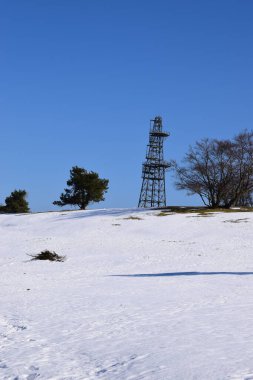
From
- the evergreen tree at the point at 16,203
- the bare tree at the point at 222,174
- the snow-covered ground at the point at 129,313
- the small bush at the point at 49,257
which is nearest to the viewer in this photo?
the snow-covered ground at the point at 129,313

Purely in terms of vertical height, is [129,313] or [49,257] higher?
[49,257]

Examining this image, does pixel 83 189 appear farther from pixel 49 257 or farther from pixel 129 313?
pixel 129 313

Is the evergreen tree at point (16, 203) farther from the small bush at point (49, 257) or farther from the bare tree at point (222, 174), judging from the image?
the small bush at point (49, 257)

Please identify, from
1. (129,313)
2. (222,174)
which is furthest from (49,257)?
(222,174)

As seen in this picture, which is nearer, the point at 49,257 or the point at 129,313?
the point at 129,313

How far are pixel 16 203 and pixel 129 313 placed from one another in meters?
77.6

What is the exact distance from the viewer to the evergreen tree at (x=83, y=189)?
238 ft

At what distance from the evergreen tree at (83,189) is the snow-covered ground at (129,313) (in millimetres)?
45247

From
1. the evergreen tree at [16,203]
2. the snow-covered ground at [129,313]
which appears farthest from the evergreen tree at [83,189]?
the snow-covered ground at [129,313]

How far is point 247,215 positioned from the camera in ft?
152

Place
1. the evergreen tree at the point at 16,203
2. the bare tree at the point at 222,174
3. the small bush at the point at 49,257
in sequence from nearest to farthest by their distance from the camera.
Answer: the small bush at the point at 49,257
the bare tree at the point at 222,174
the evergreen tree at the point at 16,203

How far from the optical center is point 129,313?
33.6 ft

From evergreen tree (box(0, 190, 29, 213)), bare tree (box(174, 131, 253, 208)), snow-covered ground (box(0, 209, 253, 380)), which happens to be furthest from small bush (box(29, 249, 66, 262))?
evergreen tree (box(0, 190, 29, 213))

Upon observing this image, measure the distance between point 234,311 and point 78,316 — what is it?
133 inches
